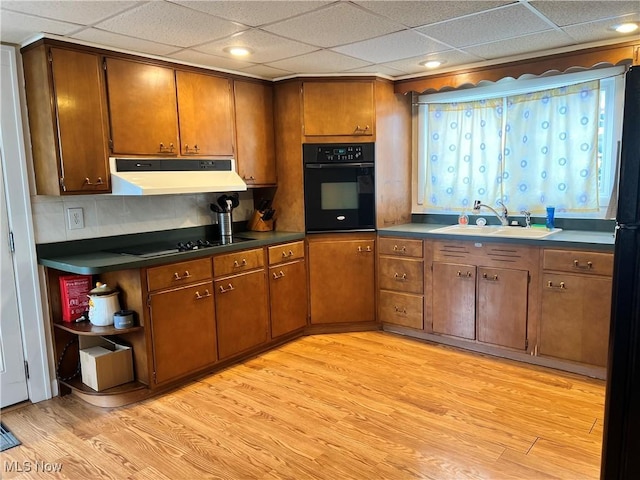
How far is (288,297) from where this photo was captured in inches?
155

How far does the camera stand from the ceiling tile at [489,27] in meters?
2.55

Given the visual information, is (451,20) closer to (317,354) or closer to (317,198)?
(317,198)

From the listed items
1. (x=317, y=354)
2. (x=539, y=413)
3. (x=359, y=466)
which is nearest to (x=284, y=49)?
(x=317, y=354)

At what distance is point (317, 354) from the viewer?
12.2 feet

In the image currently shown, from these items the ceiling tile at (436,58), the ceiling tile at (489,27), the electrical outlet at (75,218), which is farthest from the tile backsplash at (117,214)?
the ceiling tile at (489,27)

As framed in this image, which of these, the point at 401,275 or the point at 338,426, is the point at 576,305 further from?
the point at 338,426

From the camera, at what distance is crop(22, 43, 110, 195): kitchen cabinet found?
274cm

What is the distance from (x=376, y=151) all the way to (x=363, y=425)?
2312 mm

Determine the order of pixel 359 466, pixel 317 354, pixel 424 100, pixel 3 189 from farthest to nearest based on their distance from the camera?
pixel 424 100 → pixel 317 354 → pixel 3 189 → pixel 359 466

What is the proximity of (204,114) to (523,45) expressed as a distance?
91.4 inches

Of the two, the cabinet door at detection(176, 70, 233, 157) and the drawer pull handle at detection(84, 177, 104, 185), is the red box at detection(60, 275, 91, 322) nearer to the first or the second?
the drawer pull handle at detection(84, 177, 104, 185)

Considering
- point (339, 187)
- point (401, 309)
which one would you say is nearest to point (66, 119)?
point (339, 187)

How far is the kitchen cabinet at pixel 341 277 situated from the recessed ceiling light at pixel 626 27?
7.36 feet

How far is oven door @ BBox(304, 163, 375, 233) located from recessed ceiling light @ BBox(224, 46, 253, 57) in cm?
112
